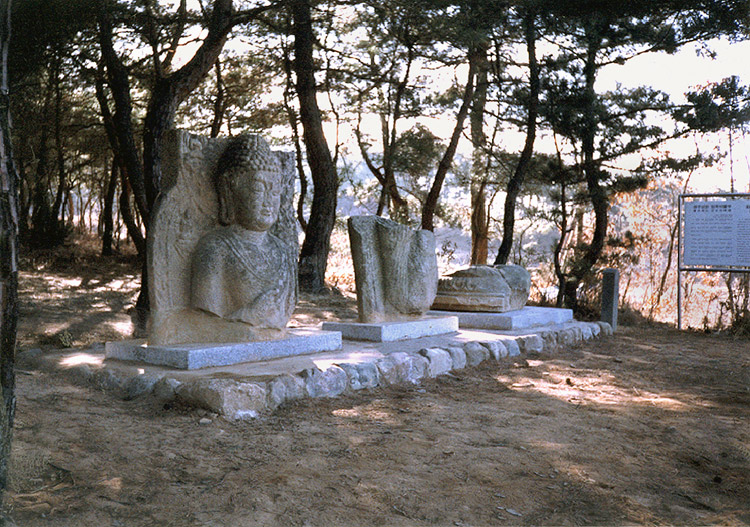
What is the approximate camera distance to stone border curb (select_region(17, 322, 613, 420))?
13.4 feet

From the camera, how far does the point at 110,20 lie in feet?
27.8

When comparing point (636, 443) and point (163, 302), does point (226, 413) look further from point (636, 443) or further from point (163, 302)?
point (636, 443)

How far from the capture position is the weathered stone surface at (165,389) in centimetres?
423

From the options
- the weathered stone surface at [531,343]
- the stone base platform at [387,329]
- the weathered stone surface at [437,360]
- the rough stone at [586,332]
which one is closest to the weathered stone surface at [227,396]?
the weathered stone surface at [437,360]

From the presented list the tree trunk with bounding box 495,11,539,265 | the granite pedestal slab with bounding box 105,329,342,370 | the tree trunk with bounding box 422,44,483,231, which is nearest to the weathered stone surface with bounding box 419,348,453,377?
the granite pedestal slab with bounding box 105,329,342,370

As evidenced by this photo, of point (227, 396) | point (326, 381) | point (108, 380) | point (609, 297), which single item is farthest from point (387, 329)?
point (609, 297)

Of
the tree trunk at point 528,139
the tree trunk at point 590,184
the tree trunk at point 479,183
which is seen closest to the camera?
the tree trunk at point 590,184

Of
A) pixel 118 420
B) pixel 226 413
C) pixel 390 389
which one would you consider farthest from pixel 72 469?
pixel 390 389

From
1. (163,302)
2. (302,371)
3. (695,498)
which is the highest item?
(163,302)

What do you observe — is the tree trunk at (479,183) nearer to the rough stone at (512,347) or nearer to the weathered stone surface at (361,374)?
the rough stone at (512,347)

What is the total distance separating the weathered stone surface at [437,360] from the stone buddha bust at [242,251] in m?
1.29

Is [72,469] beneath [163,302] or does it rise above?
beneath

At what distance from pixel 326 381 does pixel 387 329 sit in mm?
1629

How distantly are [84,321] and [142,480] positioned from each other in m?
5.38
